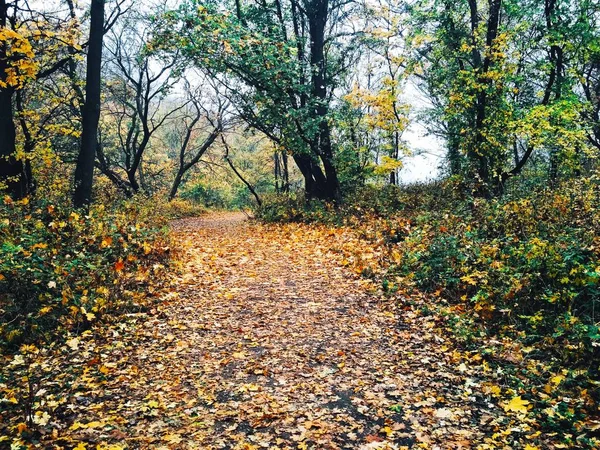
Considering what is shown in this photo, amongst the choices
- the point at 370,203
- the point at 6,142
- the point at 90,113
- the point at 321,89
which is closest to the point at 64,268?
the point at 90,113

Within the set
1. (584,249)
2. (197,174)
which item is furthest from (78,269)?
(197,174)

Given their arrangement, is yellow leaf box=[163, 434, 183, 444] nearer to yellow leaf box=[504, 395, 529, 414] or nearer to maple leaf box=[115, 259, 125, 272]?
yellow leaf box=[504, 395, 529, 414]

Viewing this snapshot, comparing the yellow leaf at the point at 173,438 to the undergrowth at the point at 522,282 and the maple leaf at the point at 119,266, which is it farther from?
the maple leaf at the point at 119,266

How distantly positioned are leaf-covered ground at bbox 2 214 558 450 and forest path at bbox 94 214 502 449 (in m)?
0.02

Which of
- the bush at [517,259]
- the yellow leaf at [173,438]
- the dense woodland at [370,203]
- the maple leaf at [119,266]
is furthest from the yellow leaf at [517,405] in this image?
the maple leaf at [119,266]

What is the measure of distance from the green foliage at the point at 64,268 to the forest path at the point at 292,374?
0.78m

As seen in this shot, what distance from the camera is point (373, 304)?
6.95 m

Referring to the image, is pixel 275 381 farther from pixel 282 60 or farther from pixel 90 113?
pixel 282 60

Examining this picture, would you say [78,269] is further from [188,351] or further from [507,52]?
[507,52]

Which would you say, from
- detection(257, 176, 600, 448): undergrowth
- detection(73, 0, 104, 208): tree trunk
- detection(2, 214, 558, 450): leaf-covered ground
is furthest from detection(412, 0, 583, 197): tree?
detection(73, 0, 104, 208): tree trunk

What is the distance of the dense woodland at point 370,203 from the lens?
446 cm

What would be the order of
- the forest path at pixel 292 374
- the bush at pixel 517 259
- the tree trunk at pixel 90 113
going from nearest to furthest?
the forest path at pixel 292 374
the bush at pixel 517 259
the tree trunk at pixel 90 113

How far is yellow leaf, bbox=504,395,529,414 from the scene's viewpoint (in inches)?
154

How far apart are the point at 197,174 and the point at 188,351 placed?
28.8 meters
